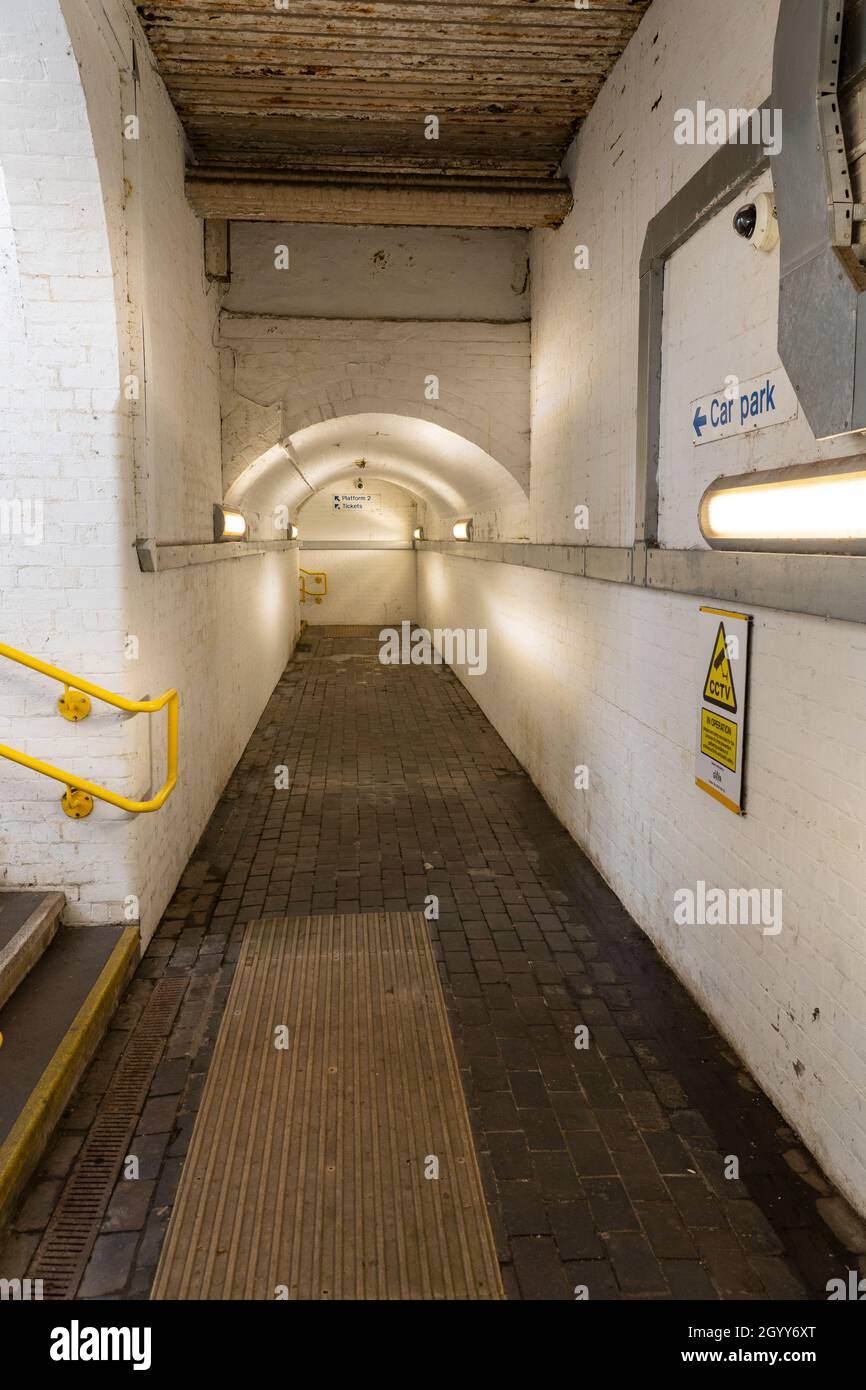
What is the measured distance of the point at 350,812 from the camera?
786cm

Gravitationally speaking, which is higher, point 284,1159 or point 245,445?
point 245,445

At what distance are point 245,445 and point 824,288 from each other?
6690 mm

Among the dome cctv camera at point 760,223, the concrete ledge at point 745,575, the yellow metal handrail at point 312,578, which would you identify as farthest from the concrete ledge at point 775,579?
the yellow metal handrail at point 312,578

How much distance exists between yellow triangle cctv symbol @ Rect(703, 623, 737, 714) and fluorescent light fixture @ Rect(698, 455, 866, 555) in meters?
0.47

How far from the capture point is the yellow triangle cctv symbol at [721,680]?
406 cm

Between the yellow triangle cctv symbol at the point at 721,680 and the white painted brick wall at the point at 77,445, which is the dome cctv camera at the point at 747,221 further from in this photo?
the white painted brick wall at the point at 77,445

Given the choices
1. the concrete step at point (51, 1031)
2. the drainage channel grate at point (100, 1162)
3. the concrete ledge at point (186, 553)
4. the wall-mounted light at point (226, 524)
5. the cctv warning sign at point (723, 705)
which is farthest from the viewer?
the wall-mounted light at point (226, 524)

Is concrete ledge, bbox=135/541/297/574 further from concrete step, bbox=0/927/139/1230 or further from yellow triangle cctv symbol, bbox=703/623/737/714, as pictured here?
yellow triangle cctv symbol, bbox=703/623/737/714

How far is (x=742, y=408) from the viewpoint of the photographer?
13.1 feet

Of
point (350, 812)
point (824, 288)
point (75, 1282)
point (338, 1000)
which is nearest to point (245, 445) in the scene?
point (350, 812)

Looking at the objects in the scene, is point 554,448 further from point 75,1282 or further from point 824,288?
point 75,1282

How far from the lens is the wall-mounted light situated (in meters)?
8.26

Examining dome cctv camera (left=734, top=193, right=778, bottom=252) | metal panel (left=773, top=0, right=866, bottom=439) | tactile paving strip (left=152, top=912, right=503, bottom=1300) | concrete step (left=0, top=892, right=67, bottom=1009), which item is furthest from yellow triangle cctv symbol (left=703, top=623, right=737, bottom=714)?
concrete step (left=0, top=892, right=67, bottom=1009)

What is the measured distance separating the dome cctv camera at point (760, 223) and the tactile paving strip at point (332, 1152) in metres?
3.85
